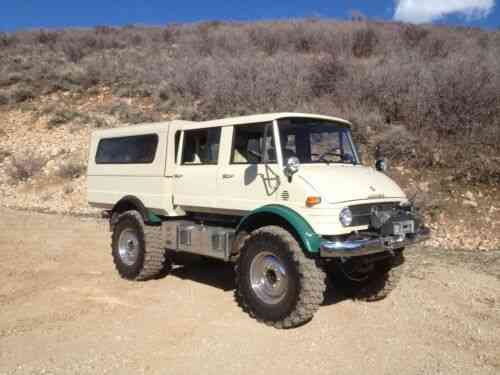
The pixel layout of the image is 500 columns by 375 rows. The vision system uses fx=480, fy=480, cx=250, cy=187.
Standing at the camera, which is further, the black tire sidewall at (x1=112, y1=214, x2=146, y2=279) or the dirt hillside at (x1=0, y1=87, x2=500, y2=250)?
the dirt hillside at (x1=0, y1=87, x2=500, y2=250)

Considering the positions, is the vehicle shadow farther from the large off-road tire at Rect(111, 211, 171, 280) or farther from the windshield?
the windshield

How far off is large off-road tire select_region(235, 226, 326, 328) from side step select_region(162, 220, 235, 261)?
45cm

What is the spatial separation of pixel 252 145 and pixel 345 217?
154 centimetres

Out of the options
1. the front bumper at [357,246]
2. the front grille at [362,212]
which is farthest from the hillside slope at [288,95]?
the front bumper at [357,246]

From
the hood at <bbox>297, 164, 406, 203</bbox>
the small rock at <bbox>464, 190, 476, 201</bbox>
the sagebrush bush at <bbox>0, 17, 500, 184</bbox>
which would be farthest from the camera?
the sagebrush bush at <bbox>0, 17, 500, 184</bbox>

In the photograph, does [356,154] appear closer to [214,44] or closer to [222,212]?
[222,212]

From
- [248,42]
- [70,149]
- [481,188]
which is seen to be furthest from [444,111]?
[248,42]

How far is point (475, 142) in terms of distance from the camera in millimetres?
11375

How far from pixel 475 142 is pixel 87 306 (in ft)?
31.2

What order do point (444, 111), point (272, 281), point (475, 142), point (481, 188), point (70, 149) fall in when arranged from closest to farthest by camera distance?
point (272, 281) < point (481, 188) < point (475, 142) < point (444, 111) < point (70, 149)

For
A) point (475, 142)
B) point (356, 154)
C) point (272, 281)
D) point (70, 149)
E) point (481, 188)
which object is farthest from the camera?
point (70, 149)

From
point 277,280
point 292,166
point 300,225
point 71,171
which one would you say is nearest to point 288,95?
point 71,171

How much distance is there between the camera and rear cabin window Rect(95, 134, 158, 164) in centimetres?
711

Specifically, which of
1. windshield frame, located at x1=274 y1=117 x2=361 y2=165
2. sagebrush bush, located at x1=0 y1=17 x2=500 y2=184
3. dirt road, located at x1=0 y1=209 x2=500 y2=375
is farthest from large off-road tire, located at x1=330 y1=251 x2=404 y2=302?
sagebrush bush, located at x1=0 y1=17 x2=500 y2=184
